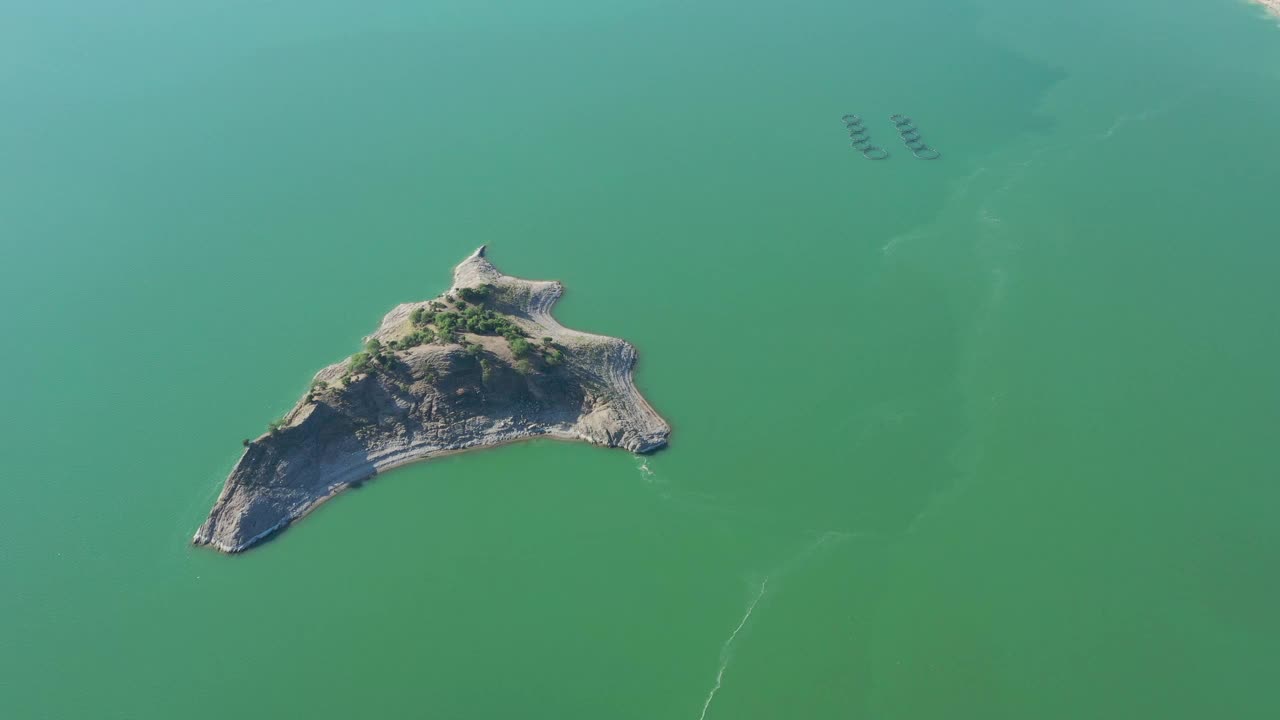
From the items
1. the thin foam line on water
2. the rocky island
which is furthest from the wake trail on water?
the rocky island

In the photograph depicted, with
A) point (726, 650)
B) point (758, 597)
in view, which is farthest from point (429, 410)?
point (726, 650)

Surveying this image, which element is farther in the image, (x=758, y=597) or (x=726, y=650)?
(x=758, y=597)

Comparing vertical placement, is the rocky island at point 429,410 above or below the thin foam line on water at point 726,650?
above

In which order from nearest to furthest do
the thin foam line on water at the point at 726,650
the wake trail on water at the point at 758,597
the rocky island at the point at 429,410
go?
the thin foam line on water at the point at 726,650, the wake trail on water at the point at 758,597, the rocky island at the point at 429,410

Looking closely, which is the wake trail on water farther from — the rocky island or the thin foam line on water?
the rocky island

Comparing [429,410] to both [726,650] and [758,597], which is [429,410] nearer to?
[758,597]

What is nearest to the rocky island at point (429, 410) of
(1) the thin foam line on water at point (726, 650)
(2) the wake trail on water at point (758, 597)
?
(2) the wake trail on water at point (758, 597)

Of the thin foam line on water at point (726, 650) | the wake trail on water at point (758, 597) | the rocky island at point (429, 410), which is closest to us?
the thin foam line on water at point (726, 650)

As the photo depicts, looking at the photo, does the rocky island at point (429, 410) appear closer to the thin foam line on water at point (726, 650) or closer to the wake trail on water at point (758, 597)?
the wake trail on water at point (758, 597)
